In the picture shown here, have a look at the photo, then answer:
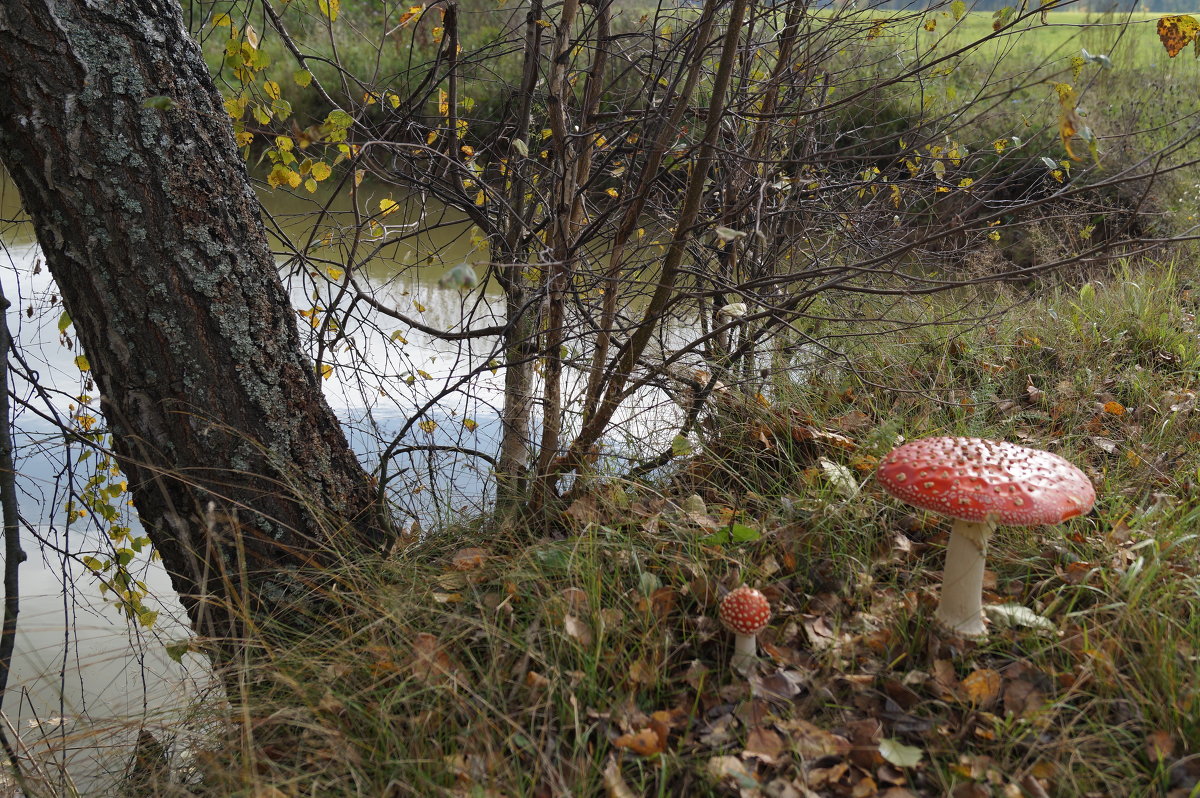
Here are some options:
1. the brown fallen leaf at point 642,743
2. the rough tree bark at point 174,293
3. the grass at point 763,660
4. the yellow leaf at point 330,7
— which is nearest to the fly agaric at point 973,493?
the grass at point 763,660

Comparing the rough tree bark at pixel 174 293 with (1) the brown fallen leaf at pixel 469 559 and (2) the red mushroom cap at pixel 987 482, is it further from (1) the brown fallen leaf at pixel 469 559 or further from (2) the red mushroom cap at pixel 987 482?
(2) the red mushroom cap at pixel 987 482

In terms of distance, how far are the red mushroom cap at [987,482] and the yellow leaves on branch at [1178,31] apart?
1.09m

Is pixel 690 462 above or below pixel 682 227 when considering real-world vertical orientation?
below

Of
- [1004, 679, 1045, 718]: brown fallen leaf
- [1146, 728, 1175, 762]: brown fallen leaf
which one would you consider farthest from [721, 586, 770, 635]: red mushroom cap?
[1146, 728, 1175, 762]: brown fallen leaf

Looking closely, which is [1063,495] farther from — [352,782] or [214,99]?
[214,99]

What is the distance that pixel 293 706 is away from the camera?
175 centimetres

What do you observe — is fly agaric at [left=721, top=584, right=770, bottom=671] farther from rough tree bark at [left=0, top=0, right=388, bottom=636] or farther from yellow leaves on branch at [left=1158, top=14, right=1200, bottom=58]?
yellow leaves on branch at [left=1158, top=14, right=1200, bottom=58]

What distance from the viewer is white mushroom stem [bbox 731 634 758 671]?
5.50 feet

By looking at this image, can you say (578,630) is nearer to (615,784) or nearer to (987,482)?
(615,784)

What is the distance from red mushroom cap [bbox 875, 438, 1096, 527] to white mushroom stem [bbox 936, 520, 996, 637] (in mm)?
108

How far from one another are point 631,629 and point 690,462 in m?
0.90

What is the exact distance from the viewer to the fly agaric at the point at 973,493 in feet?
5.13

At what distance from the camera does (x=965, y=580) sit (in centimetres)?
169

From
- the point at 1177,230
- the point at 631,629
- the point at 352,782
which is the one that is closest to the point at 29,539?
the point at 352,782
